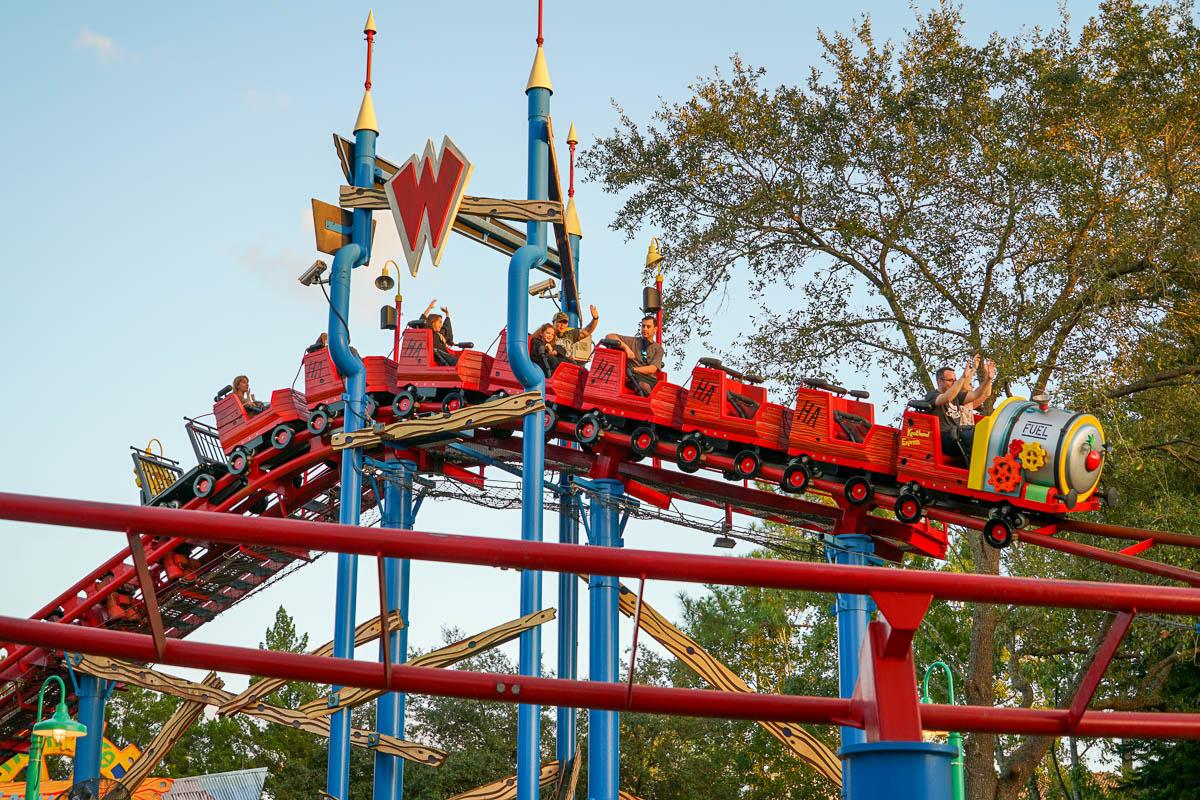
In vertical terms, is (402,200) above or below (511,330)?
above

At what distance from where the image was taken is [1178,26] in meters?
16.5

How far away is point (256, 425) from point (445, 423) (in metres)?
3.55

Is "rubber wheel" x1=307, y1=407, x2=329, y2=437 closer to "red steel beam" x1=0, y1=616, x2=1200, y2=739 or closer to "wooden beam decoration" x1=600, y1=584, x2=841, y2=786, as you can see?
"wooden beam decoration" x1=600, y1=584, x2=841, y2=786

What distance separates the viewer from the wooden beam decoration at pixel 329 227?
14438 millimetres

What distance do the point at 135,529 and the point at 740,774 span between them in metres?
25.2

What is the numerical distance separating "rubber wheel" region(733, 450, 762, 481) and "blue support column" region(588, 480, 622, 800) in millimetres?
1366

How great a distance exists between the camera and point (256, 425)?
1598cm

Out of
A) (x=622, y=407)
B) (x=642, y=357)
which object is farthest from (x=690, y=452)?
(x=642, y=357)

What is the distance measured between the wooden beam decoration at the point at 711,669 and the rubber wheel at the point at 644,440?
4.65 ft

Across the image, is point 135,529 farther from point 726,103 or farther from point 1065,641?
point 1065,641

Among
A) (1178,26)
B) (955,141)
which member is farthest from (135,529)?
(1178,26)

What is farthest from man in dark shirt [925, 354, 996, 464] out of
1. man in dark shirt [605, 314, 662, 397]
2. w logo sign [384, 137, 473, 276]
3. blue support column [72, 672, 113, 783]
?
blue support column [72, 672, 113, 783]

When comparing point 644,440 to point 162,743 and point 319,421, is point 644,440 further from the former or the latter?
point 162,743

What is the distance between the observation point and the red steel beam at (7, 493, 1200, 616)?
12.3ft
